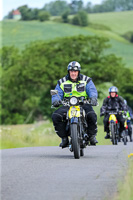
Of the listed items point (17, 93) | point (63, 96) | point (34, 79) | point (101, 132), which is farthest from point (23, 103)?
point (63, 96)

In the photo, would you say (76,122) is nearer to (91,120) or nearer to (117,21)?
(91,120)

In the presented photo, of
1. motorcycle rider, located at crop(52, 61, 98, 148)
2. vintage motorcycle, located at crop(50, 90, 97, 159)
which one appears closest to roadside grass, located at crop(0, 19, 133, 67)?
motorcycle rider, located at crop(52, 61, 98, 148)

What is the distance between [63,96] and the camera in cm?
1158

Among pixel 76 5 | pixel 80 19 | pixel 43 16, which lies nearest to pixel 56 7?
pixel 76 5

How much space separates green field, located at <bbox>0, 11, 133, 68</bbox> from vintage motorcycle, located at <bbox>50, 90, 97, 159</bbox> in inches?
3897

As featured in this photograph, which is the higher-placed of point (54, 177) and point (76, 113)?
point (76, 113)

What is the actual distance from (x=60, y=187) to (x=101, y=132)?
55.1ft

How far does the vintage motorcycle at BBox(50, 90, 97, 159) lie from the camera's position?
10.8 m

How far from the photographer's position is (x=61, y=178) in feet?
25.0

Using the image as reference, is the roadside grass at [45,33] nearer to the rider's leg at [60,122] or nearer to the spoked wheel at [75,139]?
the rider's leg at [60,122]

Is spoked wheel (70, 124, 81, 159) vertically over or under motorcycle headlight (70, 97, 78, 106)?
under

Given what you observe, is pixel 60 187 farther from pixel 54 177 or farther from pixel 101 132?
pixel 101 132

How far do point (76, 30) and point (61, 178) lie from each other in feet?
420

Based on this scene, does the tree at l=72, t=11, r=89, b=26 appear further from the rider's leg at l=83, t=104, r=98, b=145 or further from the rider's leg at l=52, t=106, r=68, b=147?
the rider's leg at l=52, t=106, r=68, b=147
